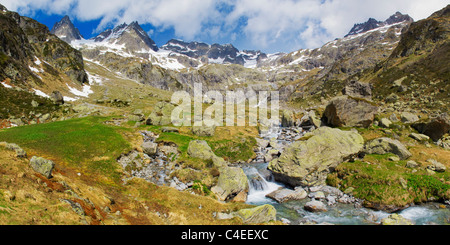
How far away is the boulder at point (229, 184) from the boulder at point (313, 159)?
5.56 m

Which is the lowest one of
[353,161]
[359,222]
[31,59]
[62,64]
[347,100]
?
[359,222]

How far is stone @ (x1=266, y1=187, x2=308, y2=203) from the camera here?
2372 cm

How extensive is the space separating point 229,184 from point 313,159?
11827 mm

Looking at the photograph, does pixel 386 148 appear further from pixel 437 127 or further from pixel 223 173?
pixel 223 173

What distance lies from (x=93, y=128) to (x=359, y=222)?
130 ft

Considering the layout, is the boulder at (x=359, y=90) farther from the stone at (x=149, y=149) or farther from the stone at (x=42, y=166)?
the stone at (x=42, y=166)

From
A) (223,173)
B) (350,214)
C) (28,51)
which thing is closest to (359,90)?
(350,214)

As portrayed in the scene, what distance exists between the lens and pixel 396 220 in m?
17.9

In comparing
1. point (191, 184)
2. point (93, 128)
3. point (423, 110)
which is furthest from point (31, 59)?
point (423, 110)

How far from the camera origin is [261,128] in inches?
2271

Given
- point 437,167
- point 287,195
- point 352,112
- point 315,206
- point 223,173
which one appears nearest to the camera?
point 315,206

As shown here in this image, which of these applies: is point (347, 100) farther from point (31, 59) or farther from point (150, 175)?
point (31, 59)

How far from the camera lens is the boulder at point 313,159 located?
87.1 ft

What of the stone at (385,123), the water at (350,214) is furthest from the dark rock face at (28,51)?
the stone at (385,123)
